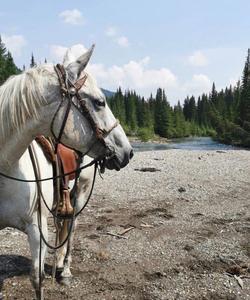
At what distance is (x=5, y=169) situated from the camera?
353 cm

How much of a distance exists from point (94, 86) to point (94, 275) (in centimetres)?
341

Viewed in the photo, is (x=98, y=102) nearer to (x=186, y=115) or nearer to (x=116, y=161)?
(x=116, y=161)

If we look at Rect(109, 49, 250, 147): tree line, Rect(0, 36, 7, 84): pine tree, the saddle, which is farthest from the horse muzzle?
Rect(109, 49, 250, 147): tree line

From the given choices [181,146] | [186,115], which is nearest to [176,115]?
[186,115]

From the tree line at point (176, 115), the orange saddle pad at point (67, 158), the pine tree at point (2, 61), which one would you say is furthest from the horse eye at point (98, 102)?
the tree line at point (176, 115)

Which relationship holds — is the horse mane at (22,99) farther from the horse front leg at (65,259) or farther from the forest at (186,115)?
the forest at (186,115)

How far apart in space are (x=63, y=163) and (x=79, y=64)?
1.68 m

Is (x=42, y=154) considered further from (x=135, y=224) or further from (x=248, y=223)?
(x=248, y=223)

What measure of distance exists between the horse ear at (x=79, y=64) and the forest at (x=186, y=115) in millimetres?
54916

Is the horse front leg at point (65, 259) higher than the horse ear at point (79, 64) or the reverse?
the reverse

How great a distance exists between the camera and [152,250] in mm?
Answer: 6977

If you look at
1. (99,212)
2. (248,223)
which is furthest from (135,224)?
(248,223)

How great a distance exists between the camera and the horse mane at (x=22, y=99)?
321 centimetres

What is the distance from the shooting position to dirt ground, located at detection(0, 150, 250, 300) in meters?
5.28
